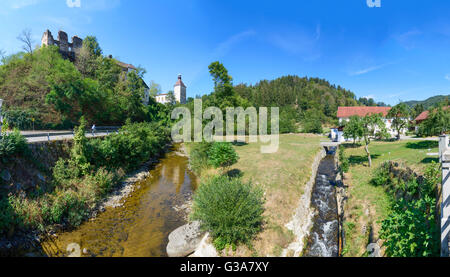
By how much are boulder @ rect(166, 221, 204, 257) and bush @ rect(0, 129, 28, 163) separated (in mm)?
11594

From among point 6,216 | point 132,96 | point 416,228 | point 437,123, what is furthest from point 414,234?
point 132,96

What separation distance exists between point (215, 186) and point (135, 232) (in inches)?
218

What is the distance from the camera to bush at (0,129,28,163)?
38.3 ft

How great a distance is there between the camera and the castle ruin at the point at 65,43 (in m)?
Result: 44.0

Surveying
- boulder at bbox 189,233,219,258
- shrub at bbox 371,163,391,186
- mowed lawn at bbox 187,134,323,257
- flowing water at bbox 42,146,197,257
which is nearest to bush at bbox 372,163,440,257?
shrub at bbox 371,163,391,186

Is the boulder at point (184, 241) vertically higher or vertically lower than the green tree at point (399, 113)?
lower

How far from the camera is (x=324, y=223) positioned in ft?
38.0

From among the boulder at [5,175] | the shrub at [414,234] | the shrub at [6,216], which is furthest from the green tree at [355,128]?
the boulder at [5,175]

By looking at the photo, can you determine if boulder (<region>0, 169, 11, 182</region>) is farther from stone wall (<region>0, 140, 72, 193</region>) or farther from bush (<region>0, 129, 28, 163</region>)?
bush (<region>0, 129, 28, 163</region>)

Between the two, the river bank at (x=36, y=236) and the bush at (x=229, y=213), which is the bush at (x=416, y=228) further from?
the river bank at (x=36, y=236)

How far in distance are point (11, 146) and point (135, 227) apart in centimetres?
957

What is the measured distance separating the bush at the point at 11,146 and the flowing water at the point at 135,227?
6.56m
